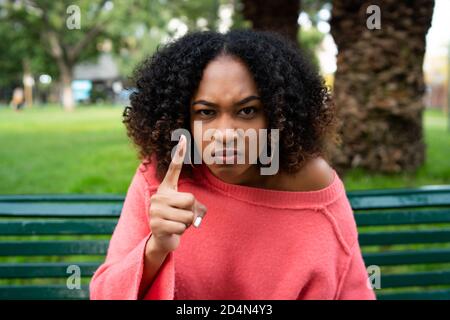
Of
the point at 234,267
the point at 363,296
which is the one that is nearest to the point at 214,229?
the point at 234,267

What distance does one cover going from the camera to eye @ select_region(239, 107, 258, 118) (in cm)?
155

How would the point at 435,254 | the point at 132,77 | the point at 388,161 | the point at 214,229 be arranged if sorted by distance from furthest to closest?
the point at 388,161
the point at 435,254
the point at 132,77
the point at 214,229

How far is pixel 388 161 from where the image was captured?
16.6 feet

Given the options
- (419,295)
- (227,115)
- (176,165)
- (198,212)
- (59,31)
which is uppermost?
(59,31)

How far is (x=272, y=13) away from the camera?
5.98 m

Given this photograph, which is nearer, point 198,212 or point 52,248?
point 198,212

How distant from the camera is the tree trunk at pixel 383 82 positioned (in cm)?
502

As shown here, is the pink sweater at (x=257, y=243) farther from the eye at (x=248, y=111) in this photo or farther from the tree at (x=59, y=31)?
the tree at (x=59, y=31)

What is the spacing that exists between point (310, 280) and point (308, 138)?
0.44 meters

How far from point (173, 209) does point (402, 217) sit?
4.47 feet

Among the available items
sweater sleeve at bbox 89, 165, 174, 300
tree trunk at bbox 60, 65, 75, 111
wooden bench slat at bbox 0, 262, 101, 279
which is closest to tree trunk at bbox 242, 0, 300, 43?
wooden bench slat at bbox 0, 262, 101, 279

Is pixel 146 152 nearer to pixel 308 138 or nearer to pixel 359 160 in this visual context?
pixel 308 138

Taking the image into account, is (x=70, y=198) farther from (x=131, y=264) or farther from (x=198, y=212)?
(x=198, y=212)

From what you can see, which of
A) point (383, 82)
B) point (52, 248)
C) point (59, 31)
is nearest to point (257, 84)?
point (52, 248)
